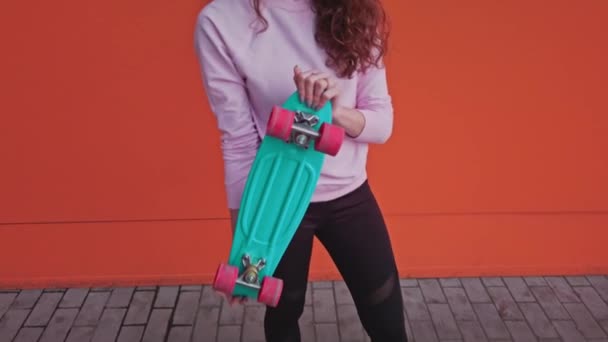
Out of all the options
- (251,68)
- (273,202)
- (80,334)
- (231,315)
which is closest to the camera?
(251,68)

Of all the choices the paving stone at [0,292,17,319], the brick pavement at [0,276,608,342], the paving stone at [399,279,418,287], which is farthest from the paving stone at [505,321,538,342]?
the paving stone at [0,292,17,319]

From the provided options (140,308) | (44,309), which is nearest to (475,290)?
(140,308)

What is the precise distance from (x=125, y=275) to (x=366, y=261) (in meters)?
1.75

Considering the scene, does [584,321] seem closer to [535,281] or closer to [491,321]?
[535,281]

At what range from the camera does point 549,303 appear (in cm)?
277

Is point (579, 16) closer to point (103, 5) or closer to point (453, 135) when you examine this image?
point (453, 135)

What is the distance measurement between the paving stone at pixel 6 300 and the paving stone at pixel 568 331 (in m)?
2.76

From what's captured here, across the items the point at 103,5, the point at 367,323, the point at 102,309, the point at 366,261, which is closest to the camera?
the point at 366,261

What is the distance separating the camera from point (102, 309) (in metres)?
2.74

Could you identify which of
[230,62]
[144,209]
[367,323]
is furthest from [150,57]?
[367,323]

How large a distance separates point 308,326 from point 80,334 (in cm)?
110

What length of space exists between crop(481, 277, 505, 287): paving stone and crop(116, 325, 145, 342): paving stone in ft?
5.97

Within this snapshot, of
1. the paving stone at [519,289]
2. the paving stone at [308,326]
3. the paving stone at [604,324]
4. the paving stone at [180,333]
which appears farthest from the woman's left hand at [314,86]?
the paving stone at [604,324]

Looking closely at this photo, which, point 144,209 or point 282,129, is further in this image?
point 144,209
